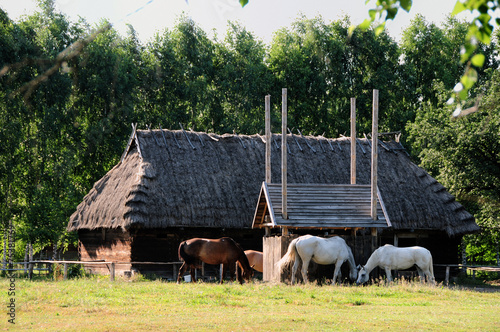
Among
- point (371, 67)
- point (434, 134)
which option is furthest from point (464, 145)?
point (371, 67)

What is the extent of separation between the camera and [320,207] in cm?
2073

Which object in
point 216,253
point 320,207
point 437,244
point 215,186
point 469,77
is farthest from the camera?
point 437,244

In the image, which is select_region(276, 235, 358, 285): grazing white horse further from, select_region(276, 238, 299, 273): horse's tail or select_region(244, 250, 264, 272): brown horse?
select_region(244, 250, 264, 272): brown horse

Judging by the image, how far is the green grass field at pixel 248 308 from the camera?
10836mm

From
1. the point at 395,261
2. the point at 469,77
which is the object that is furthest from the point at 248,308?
the point at 469,77

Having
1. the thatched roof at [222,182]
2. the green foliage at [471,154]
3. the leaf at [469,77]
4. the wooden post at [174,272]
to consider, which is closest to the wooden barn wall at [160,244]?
the wooden post at [174,272]

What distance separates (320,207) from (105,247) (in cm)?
1046

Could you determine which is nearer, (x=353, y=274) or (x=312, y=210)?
(x=353, y=274)

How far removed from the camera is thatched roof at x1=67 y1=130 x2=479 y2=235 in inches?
955

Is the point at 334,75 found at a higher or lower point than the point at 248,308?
higher

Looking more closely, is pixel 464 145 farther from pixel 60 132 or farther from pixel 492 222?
pixel 60 132

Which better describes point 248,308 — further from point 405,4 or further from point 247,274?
point 405,4

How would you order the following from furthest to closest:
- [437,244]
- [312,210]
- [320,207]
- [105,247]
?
1. [437,244]
2. [105,247]
3. [320,207]
4. [312,210]

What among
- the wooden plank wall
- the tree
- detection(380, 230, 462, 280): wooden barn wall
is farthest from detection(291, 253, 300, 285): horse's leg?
the tree
